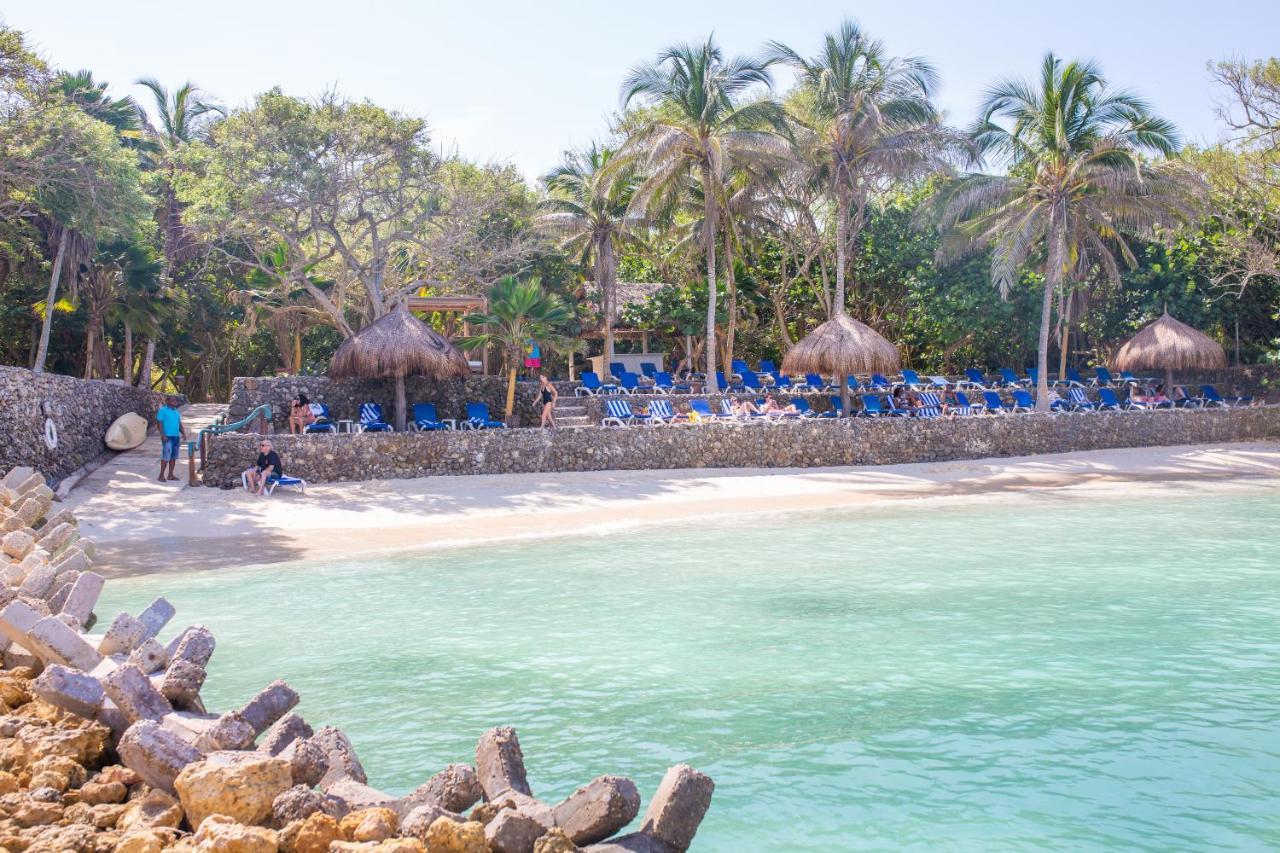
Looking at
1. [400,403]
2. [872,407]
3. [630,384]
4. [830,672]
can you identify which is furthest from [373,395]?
[830,672]

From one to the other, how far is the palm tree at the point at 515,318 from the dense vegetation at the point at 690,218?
22 centimetres

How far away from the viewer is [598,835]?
13.7ft

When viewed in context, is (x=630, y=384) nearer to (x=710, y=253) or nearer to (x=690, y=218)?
(x=710, y=253)

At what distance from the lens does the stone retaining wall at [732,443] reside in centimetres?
1730

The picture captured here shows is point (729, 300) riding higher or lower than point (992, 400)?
higher

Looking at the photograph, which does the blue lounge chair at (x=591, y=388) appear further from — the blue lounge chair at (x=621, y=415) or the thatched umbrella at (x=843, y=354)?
the thatched umbrella at (x=843, y=354)

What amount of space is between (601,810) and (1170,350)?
2676cm

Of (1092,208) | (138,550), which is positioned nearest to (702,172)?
(1092,208)

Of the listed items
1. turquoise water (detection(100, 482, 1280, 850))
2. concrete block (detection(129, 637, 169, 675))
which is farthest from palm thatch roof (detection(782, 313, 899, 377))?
concrete block (detection(129, 637, 169, 675))

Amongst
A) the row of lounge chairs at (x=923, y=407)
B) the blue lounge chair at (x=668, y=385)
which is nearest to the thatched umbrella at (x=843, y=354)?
the row of lounge chairs at (x=923, y=407)

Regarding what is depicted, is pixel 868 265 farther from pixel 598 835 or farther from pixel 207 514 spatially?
pixel 598 835

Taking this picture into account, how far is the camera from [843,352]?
22.3 m

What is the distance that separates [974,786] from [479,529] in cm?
933

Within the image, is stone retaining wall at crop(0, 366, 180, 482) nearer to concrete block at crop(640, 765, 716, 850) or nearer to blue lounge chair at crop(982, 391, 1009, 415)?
concrete block at crop(640, 765, 716, 850)
